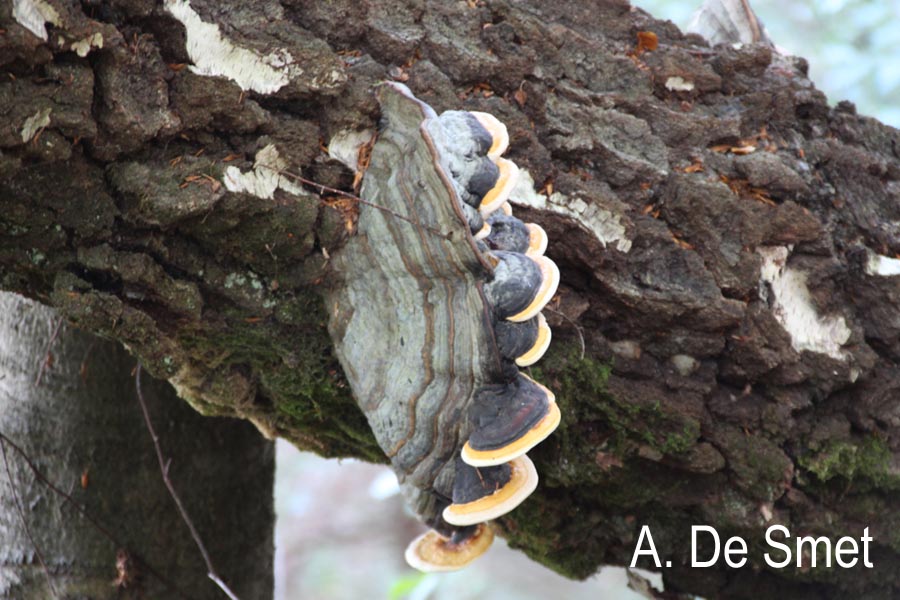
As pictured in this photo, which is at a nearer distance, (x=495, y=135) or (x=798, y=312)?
(x=495, y=135)

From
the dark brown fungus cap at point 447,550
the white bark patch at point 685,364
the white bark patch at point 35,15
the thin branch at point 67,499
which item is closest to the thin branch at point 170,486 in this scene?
the thin branch at point 67,499

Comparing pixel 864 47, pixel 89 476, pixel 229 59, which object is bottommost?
pixel 89 476

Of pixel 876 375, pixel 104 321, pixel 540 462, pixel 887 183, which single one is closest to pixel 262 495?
pixel 540 462

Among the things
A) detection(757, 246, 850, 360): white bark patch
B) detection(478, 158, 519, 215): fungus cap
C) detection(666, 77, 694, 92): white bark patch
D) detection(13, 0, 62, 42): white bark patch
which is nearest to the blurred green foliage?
detection(666, 77, 694, 92): white bark patch

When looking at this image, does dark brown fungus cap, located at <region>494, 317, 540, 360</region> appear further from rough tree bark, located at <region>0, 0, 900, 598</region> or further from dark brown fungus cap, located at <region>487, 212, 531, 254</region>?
rough tree bark, located at <region>0, 0, 900, 598</region>

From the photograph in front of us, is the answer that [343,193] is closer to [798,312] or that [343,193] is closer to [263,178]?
[263,178]

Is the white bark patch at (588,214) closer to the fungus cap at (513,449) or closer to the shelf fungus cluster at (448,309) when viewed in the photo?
the shelf fungus cluster at (448,309)

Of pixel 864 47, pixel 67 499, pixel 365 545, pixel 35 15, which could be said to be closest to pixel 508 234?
pixel 35 15
